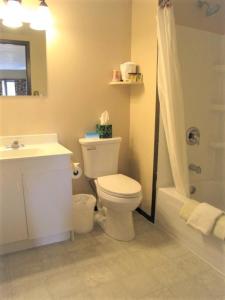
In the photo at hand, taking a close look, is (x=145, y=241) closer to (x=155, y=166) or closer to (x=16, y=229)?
(x=155, y=166)

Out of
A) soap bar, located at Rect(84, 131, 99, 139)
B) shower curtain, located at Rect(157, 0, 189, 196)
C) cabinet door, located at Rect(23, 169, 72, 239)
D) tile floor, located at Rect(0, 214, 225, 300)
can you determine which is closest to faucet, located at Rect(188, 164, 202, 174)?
shower curtain, located at Rect(157, 0, 189, 196)

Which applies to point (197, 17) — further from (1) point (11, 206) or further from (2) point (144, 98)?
(1) point (11, 206)

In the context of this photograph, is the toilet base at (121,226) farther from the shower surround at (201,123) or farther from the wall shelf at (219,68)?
the wall shelf at (219,68)

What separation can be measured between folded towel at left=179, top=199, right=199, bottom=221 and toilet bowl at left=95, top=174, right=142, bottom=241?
1.13ft

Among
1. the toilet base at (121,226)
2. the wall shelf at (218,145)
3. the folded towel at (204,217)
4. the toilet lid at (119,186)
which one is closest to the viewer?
the folded towel at (204,217)

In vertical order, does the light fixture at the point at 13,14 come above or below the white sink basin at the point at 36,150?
above

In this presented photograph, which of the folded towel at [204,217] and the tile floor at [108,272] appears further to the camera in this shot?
A: the folded towel at [204,217]

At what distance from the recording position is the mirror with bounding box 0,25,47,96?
6.89ft

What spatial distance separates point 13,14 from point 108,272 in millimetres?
2047

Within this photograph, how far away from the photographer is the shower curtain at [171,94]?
2002 mm

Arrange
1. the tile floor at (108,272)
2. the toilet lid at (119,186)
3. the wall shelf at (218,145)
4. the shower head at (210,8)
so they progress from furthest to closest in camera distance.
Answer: the wall shelf at (218,145), the shower head at (210,8), the toilet lid at (119,186), the tile floor at (108,272)

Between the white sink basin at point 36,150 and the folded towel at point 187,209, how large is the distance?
97cm


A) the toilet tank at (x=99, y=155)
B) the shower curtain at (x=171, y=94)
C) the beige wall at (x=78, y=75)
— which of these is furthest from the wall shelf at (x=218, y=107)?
the toilet tank at (x=99, y=155)

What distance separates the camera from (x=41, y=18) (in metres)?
2.09
